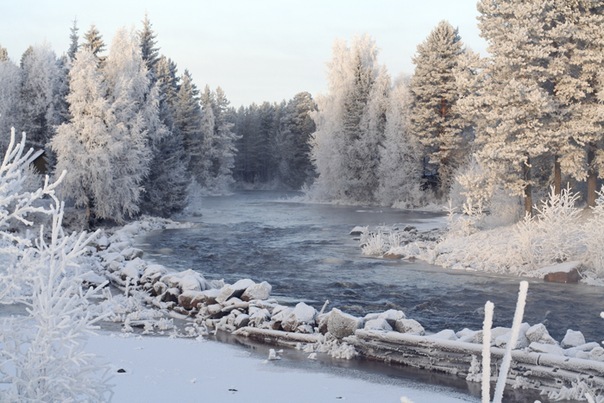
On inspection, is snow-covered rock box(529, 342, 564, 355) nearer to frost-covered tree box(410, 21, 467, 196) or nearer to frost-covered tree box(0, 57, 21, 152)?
frost-covered tree box(0, 57, 21, 152)

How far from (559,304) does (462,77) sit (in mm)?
13228

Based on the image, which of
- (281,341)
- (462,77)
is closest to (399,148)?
(462,77)

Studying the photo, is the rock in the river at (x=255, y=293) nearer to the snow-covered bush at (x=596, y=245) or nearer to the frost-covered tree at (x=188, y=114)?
the snow-covered bush at (x=596, y=245)

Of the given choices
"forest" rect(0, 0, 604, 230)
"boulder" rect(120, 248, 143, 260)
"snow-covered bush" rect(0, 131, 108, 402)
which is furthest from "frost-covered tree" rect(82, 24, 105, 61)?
"snow-covered bush" rect(0, 131, 108, 402)

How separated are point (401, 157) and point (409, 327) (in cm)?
3928

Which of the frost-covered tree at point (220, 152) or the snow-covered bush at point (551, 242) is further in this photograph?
the frost-covered tree at point (220, 152)

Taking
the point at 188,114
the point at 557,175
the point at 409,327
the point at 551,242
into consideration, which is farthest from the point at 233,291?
the point at 188,114

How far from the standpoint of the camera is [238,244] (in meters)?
25.0

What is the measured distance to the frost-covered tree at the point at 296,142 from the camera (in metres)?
81.1

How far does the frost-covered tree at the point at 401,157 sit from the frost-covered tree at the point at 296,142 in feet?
92.8

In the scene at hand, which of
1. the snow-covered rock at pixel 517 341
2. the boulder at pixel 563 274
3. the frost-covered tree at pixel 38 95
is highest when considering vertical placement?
the frost-covered tree at pixel 38 95

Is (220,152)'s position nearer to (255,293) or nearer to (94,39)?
(94,39)

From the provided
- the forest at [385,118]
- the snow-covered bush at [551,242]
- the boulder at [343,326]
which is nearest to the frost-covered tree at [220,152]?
the forest at [385,118]

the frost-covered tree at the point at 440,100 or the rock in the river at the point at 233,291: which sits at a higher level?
the frost-covered tree at the point at 440,100
